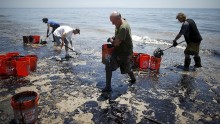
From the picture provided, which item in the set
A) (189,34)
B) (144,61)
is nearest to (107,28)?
(144,61)

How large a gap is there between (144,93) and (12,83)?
4.52 m

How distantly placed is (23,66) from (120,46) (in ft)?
12.4

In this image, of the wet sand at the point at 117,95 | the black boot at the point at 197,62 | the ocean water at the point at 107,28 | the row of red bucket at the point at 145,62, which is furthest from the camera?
the ocean water at the point at 107,28

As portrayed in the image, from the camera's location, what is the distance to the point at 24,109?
3785mm

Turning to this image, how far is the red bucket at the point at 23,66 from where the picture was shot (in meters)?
6.99

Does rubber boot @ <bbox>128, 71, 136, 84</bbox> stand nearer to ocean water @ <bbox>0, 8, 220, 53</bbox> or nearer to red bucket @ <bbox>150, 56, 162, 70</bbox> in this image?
red bucket @ <bbox>150, 56, 162, 70</bbox>

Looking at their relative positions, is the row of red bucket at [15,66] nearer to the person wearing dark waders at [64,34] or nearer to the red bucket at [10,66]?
the red bucket at [10,66]

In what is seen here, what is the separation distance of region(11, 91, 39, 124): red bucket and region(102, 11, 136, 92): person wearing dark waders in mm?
2536

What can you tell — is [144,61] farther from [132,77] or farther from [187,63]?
[187,63]

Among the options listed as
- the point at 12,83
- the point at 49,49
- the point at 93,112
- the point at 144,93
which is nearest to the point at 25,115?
the point at 93,112

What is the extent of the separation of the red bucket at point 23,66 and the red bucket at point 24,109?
3178 millimetres

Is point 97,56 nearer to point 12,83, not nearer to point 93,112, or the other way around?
point 12,83

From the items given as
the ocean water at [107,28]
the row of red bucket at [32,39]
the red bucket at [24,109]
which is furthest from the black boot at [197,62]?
the row of red bucket at [32,39]

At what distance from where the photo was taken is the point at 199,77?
796 cm
